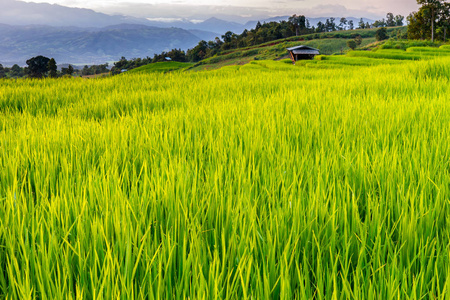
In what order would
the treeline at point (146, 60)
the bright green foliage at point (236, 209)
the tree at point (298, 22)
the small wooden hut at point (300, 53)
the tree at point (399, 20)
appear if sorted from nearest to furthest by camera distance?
1. the bright green foliage at point (236, 209)
2. the small wooden hut at point (300, 53)
3. the treeline at point (146, 60)
4. the tree at point (298, 22)
5. the tree at point (399, 20)

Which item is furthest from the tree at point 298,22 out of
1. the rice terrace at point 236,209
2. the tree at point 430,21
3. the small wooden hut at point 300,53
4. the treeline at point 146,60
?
the rice terrace at point 236,209

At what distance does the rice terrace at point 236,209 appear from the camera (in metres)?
0.75

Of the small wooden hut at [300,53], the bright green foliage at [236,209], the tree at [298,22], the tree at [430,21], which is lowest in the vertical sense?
the bright green foliage at [236,209]

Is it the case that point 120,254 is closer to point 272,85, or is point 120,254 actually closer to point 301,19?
point 272,85

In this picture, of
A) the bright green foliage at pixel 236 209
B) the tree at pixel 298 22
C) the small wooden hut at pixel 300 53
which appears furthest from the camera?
the tree at pixel 298 22

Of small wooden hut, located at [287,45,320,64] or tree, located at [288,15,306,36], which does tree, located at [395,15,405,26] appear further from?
small wooden hut, located at [287,45,320,64]

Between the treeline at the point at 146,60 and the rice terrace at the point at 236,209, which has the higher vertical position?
the treeline at the point at 146,60

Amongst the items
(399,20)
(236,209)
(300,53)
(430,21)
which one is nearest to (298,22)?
(399,20)

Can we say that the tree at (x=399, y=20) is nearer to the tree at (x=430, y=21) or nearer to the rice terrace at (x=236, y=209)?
the tree at (x=430, y=21)

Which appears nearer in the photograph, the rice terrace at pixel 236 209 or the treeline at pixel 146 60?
the rice terrace at pixel 236 209

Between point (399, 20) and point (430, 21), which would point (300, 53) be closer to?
point (430, 21)

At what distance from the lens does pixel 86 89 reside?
20.6 ft

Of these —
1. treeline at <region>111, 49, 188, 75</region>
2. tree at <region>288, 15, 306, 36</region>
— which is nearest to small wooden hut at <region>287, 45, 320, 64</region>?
treeline at <region>111, 49, 188, 75</region>

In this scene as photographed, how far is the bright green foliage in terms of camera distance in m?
0.75
